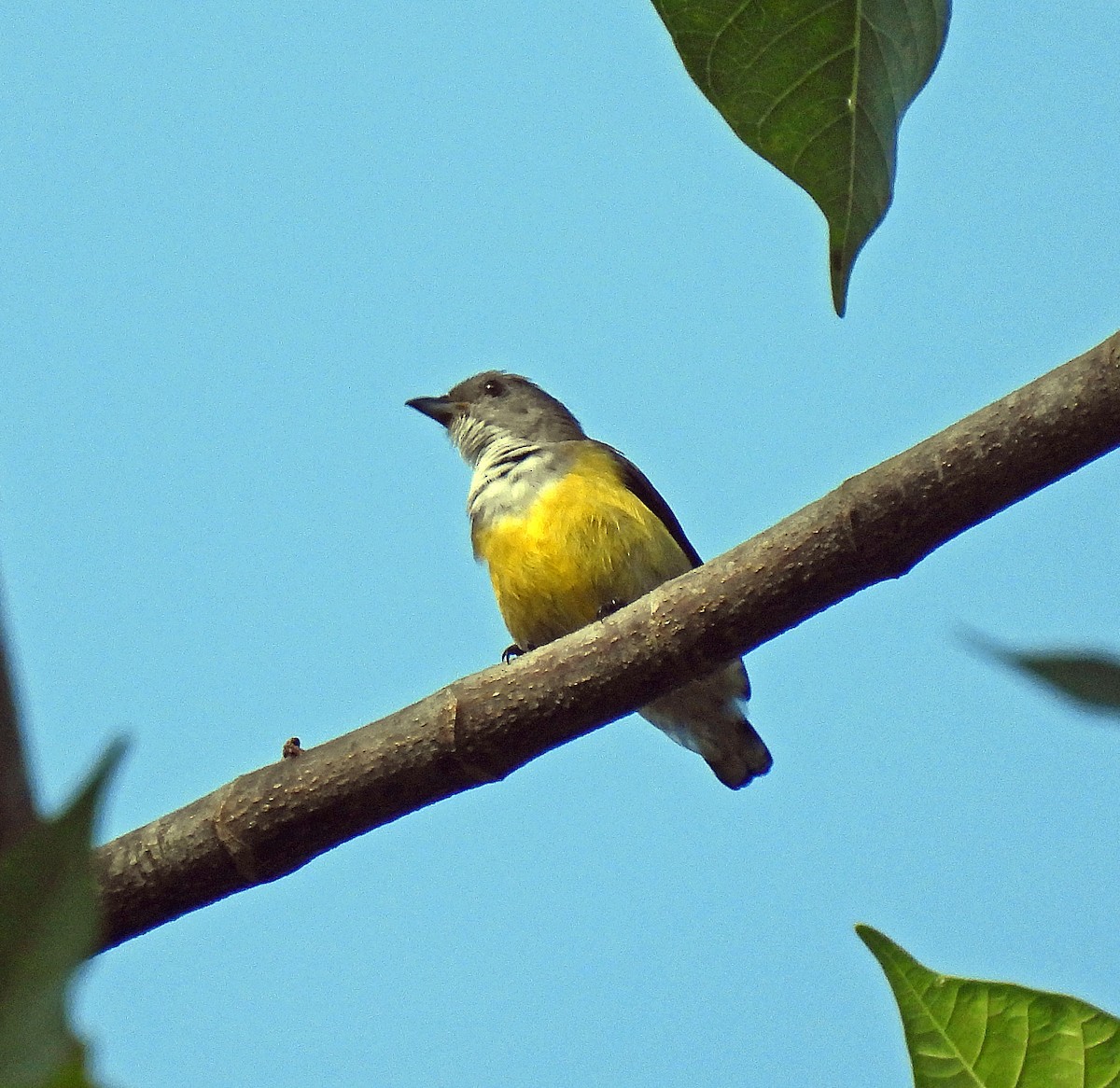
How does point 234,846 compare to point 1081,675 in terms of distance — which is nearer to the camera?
point 1081,675

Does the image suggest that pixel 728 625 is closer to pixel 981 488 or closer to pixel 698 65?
pixel 981 488

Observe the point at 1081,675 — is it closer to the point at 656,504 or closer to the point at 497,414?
the point at 656,504

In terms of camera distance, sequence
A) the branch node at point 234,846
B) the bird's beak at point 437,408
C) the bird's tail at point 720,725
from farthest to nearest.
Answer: the bird's beak at point 437,408 → the bird's tail at point 720,725 → the branch node at point 234,846

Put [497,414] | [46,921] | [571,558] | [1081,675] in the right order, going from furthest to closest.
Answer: [497,414] < [571,558] < [1081,675] < [46,921]

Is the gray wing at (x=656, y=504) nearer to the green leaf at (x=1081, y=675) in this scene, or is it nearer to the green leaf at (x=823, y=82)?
the green leaf at (x=823, y=82)

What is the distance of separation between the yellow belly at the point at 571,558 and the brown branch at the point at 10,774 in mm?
5886

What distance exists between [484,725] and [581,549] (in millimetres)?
3479

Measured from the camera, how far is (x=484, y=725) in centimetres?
308

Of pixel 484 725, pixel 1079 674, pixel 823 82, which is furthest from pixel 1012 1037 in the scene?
pixel 484 725

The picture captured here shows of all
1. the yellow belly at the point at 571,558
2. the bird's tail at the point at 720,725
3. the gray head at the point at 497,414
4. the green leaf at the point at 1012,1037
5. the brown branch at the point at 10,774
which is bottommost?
the green leaf at the point at 1012,1037

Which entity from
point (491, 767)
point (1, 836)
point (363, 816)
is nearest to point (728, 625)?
point (491, 767)

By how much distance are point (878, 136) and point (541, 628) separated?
5.19 m

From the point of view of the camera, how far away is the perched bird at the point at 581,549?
6.54m

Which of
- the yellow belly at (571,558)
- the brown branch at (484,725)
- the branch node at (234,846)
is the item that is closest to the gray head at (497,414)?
the yellow belly at (571,558)
